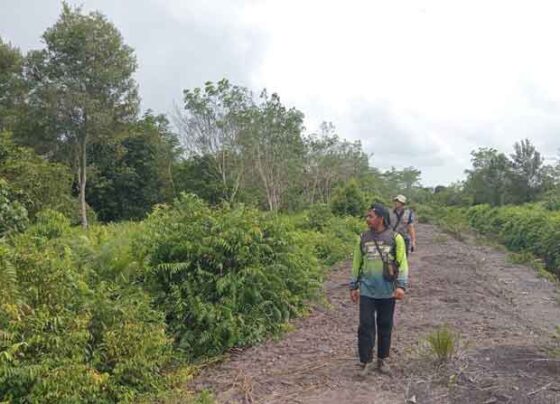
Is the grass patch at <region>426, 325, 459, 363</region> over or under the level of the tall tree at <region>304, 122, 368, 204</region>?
under

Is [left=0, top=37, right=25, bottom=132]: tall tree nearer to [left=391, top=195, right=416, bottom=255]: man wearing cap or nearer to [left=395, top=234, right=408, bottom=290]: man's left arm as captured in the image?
[left=391, top=195, right=416, bottom=255]: man wearing cap

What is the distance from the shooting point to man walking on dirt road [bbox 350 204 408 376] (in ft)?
18.3

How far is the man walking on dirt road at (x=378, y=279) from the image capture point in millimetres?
5590

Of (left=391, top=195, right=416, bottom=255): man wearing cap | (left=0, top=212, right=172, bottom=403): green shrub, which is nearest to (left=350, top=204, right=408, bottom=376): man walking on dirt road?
(left=0, top=212, right=172, bottom=403): green shrub

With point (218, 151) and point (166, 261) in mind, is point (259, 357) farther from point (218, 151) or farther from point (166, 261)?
point (218, 151)

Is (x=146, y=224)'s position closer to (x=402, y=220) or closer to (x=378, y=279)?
(x=378, y=279)

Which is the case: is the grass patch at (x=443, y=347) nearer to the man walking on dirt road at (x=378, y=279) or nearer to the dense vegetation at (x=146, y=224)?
the man walking on dirt road at (x=378, y=279)

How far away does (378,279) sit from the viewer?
18.4 ft

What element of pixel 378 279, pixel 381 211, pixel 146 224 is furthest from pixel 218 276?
pixel 381 211

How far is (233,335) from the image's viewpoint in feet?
22.9

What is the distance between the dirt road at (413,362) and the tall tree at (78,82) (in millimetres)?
19588

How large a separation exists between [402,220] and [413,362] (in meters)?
6.17

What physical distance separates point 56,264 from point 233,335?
2.35 m

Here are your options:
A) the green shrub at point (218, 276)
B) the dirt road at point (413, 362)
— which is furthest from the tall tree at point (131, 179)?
the dirt road at point (413, 362)
